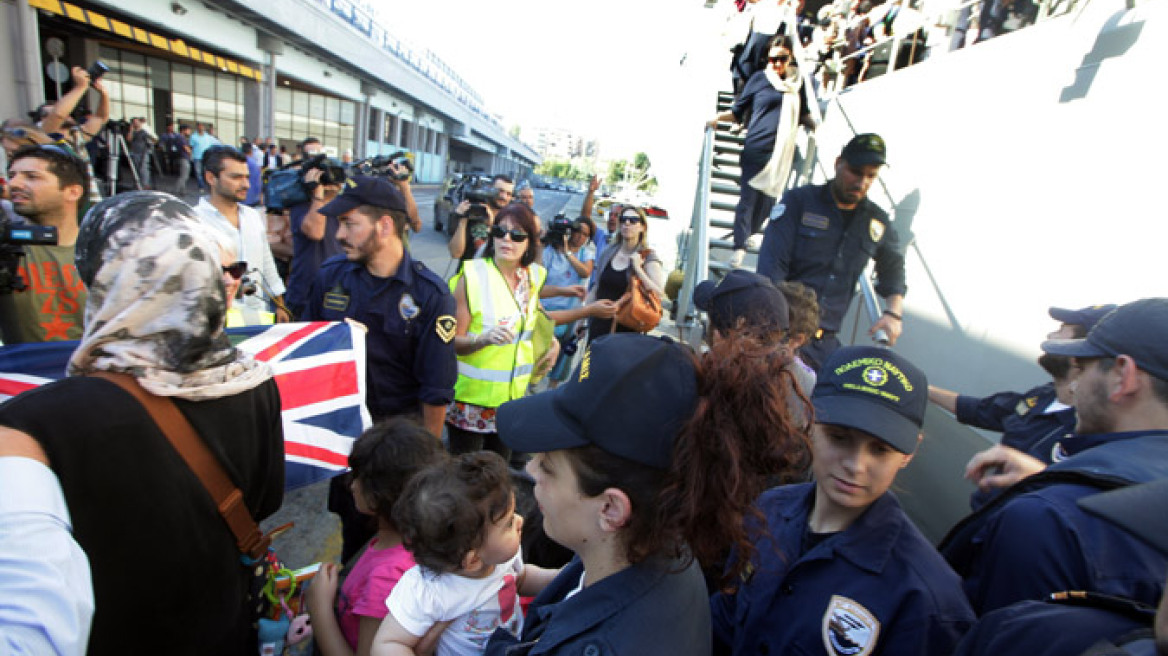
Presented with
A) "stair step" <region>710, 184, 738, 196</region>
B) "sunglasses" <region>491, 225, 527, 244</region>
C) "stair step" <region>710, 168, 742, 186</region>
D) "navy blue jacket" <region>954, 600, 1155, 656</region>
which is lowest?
"navy blue jacket" <region>954, 600, 1155, 656</region>

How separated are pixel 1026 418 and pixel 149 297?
335cm

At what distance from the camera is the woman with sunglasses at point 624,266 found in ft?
16.3

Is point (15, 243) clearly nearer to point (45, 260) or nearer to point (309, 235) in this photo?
point (45, 260)

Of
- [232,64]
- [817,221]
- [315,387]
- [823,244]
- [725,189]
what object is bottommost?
[315,387]

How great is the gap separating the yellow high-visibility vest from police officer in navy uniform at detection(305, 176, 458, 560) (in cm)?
39

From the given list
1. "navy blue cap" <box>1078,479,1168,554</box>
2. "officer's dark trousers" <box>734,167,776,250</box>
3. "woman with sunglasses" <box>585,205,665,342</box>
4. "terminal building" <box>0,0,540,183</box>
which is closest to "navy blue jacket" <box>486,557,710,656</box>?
"navy blue cap" <box>1078,479,1168,554</box>

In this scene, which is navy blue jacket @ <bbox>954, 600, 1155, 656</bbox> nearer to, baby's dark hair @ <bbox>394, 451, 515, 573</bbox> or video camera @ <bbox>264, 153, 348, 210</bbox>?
baby's dark hair @ <bbox>394, 451, 515, 573</bbox>

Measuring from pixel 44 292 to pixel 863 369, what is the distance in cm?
347

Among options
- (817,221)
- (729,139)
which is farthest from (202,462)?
(729,139)

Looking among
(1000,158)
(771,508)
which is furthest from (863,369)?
(1000,158)

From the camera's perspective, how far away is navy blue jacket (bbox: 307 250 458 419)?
2.74m

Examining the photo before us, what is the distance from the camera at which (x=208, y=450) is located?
4.52 ft

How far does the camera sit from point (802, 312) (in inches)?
105

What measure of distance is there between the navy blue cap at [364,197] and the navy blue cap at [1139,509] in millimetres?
2722
